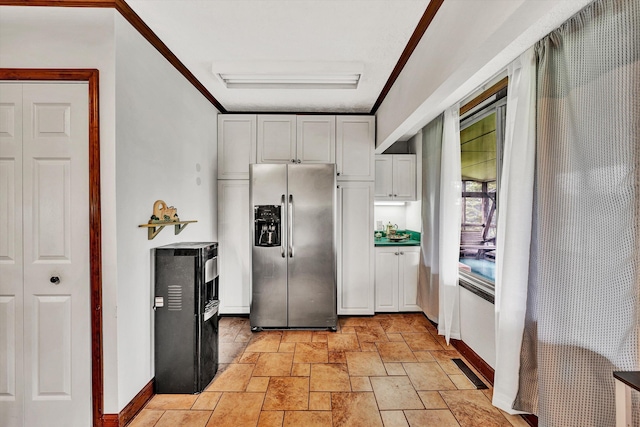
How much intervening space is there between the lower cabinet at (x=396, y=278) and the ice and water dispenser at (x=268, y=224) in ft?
4.34

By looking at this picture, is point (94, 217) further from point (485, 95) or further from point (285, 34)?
point (485, 95)

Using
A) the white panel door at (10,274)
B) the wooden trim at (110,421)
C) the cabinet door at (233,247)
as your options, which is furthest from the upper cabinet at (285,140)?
the wooden trim at (110,421)

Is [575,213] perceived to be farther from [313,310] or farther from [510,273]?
[313,310]

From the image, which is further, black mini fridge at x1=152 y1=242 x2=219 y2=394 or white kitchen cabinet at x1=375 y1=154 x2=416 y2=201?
white kitchen cabinet at x1=375 y1=154 x2=416 y2=201

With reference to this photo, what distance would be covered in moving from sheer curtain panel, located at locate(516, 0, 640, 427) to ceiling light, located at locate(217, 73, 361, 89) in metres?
1.52

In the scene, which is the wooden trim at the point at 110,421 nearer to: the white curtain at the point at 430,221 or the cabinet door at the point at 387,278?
the cabinet door at the point at 387,278

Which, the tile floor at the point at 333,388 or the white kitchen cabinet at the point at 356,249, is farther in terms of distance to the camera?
the white kitchen cabinet at the point at 356,249

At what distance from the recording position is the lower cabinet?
12.5ft

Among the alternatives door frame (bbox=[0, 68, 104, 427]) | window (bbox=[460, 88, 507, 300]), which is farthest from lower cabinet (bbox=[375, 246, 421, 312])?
door frame (bbox=[0, 68, 104, 427])

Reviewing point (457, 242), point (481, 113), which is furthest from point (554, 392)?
point (481, 113)

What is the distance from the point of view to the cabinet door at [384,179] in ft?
13.1

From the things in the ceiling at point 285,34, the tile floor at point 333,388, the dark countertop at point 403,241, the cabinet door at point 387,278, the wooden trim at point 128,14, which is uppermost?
the ceiling at point 285,34

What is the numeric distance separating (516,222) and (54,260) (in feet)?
9.53

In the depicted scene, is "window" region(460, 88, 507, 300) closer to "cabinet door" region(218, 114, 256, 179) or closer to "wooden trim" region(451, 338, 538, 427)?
"wooden trim" region(451, 338, 538, 427)
